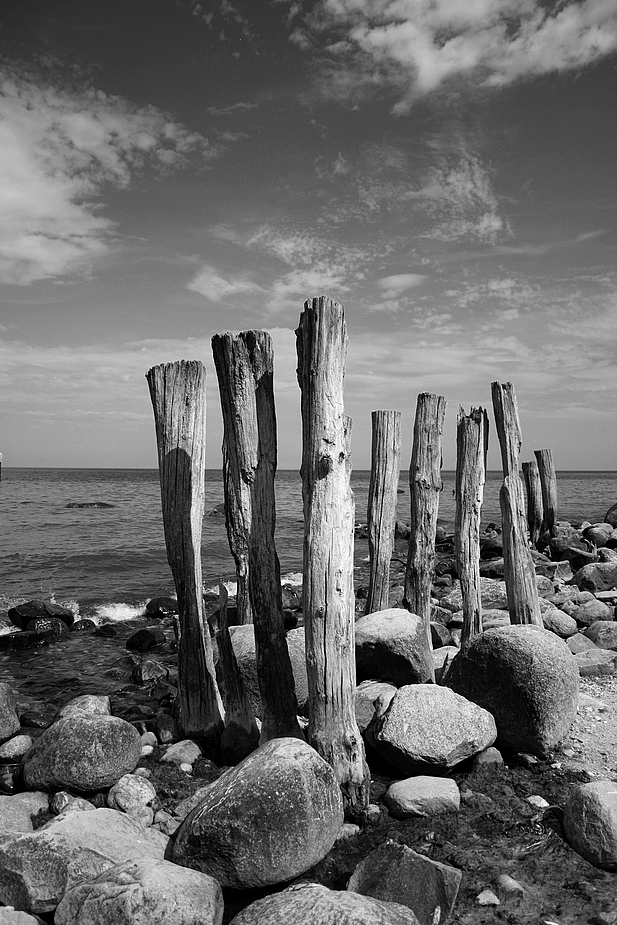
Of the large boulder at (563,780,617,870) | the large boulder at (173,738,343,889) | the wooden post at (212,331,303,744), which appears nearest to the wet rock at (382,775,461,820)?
the large boulder at (173,738,343,889)

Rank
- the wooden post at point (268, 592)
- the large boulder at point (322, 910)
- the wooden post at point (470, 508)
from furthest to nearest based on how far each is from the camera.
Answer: the wooden post at point (470, 508) → the wooden post at point (268, 592) → the large boulder at point (322, 910)

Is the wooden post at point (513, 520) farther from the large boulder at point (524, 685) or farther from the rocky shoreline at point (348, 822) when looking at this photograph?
the large boulder at point (524, 685)

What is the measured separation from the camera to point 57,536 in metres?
23.4

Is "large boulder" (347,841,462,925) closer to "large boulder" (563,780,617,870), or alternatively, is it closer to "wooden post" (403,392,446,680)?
"large boulder" (563,780,617,870)

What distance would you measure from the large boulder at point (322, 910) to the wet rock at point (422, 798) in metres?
1.31

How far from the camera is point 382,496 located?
927 cm

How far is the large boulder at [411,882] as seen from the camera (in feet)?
12.2

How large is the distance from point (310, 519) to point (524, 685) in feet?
8.39

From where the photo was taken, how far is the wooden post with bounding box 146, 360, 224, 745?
625 cm

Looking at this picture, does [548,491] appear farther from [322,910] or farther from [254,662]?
[322,910]

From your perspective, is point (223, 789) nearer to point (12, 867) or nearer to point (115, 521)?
point (12, 867)

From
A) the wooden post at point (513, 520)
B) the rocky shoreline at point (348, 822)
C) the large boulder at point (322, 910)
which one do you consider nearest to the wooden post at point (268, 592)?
the rocky shoreline at point (348, 822)

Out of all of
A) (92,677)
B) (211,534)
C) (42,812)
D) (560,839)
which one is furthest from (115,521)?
(560,839)

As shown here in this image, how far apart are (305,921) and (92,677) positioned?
6518mm
